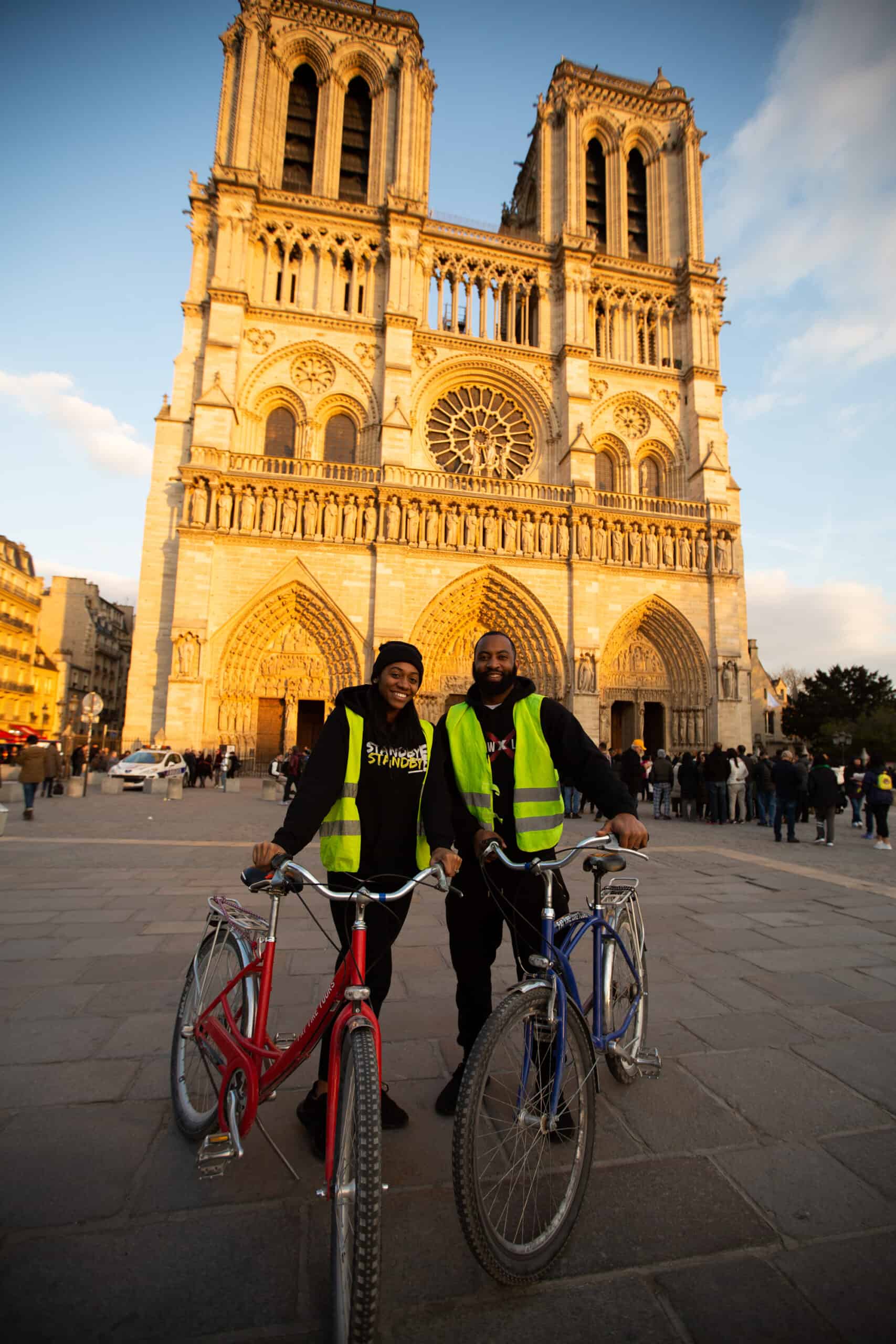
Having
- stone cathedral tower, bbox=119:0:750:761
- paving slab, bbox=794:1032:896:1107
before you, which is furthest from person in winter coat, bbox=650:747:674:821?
paving slab, bbox=794:1032:896:1107

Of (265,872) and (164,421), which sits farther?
(164,421)

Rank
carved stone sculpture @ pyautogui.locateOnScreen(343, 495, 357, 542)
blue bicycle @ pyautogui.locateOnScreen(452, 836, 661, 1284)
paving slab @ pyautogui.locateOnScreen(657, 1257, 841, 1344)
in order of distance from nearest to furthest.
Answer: paving slab @ pyautogui.locateOnScreen(657, 1257, 841, 1344), blue bicycle @ pyautogui.locateOnScreen(452, 836, 661, 1284), carved stone sculpture @ pyautogui.locateOnScreen(343, 495, 357, 542)

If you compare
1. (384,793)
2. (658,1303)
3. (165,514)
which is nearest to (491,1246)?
(658,1303)

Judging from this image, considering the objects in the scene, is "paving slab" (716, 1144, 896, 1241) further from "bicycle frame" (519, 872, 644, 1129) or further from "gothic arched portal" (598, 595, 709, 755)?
"gothic arched portal" (598, 595, 709, 755)

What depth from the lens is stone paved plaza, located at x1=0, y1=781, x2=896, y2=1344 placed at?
4.54ft

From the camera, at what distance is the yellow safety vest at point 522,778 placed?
7.28 ft

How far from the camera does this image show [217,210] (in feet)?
A: 64.4

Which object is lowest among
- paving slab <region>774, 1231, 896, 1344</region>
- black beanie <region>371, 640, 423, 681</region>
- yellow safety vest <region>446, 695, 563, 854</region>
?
paving slab <region>774, 1231, 896, 1344</region>

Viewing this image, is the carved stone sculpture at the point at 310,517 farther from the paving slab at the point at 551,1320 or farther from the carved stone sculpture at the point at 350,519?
the paving slab at the point at 551,1320

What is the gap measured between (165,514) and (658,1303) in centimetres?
2055

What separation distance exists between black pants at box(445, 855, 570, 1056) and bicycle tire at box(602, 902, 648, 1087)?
10.3 inches

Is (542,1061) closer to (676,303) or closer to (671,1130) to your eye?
(671,1130)

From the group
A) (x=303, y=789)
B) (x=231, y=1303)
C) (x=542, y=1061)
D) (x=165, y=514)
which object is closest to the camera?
(x=231, y=1303)

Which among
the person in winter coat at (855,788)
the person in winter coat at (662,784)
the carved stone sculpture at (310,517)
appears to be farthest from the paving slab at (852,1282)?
the carved stone sculpture at (310,517)
